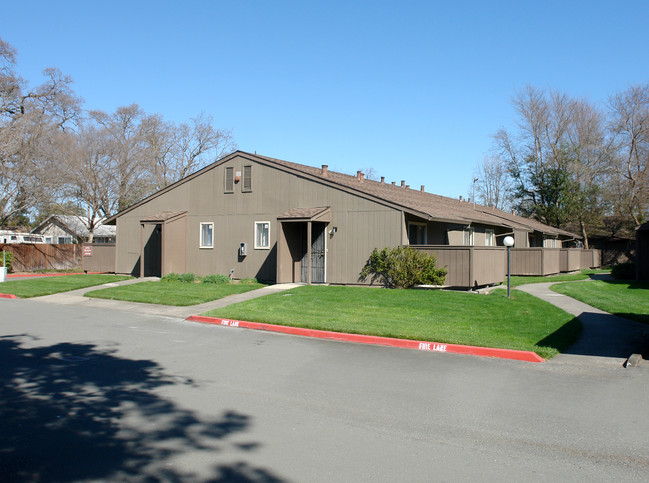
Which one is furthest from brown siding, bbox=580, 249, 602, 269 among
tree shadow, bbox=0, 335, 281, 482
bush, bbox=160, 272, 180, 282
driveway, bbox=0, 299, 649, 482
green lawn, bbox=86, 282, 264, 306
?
tree shadow, bbox=0, 335, 281, 482

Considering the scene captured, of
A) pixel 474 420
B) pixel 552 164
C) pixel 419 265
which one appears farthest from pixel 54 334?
pixel 552 164

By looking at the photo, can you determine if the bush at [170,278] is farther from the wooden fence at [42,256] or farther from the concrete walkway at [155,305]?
the wooden fence at [42,256]

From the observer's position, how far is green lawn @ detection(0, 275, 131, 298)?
65.2 feet

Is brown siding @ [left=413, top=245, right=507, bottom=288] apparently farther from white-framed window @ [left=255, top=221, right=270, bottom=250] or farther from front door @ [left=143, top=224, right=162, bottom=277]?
front door @ [left=143, top=224, right=162, bottom=277]

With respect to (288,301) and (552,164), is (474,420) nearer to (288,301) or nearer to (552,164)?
(288,301)

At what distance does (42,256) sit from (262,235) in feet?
70.3

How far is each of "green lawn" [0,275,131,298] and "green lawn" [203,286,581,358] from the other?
8717mm

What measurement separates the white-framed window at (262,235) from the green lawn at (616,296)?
10888mm

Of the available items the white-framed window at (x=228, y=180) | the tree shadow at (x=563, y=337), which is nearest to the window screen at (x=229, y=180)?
the white-framed window at (x=228, y=180)

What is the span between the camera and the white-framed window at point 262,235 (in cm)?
2189

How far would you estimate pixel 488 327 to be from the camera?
11.8 m

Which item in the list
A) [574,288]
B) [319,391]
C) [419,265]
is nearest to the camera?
[319,391]

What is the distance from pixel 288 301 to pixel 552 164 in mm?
32941

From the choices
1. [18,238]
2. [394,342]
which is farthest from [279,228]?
[18,238]
